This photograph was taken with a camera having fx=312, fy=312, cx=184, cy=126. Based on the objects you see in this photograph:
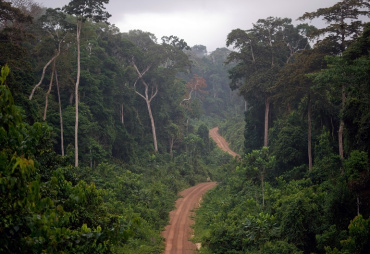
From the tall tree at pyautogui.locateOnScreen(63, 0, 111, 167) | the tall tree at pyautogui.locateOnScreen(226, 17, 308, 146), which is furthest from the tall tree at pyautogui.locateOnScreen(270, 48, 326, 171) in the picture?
the tall tree at pyautogui.locateOnScreen(63, 0, 111, 167)

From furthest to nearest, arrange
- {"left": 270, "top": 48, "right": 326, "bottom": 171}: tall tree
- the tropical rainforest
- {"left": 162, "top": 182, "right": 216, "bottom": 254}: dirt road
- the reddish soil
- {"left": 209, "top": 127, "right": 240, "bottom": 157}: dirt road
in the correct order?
{"left": 209, "top": 127, "right": 240, "bottom": 157}: dirt road
{"left": 270, "top": 48, "right": 326, "bottom": 171}: tall tree
the reddish soil
{"left": 162, "top": 182, "right": 216, "bottom": 254}: dirt road
the tropical rainforest

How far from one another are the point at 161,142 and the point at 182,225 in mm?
22015

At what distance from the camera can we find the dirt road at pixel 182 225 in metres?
18.5

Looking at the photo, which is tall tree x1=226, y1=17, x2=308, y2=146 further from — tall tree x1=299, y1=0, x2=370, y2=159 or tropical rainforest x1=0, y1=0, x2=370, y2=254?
tall tree x1=299, y1=0, x2=370, y2=159

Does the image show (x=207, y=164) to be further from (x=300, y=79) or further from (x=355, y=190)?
(x=355, y=190)

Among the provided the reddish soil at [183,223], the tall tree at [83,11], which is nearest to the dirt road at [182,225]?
the reddish soil at [183,223]

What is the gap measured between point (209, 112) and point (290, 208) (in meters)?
60.2

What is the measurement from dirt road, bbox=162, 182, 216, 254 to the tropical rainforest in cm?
72

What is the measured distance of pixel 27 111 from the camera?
61.0 ft

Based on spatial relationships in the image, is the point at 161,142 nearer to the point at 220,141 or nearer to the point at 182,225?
the point at 220,141

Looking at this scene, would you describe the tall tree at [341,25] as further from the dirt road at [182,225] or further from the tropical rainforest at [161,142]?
the dirt road at [182,225]

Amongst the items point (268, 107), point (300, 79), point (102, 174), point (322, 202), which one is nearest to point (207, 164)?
point (268, 107)

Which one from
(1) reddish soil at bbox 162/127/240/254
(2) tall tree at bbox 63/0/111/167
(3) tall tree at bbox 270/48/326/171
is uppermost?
(2) tall tree at bbox 63/0/111/167

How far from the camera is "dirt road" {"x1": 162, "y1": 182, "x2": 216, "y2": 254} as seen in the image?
60.6 feet
